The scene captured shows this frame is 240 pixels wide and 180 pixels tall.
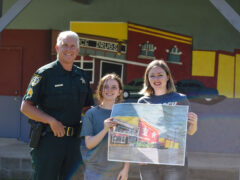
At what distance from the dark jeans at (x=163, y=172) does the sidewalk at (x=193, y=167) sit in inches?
106

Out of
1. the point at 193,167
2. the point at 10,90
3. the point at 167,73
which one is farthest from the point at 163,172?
the point at 10,90

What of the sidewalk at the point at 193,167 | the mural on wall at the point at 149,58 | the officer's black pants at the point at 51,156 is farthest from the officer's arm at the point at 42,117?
the mural on wall at the point at 149,58

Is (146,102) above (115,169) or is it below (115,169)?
above

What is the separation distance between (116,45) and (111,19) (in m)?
0.49

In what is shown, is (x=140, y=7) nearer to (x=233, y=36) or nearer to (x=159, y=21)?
(x=159, y=21)

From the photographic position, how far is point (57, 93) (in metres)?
2.90

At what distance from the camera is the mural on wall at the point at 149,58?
6633 millimetres

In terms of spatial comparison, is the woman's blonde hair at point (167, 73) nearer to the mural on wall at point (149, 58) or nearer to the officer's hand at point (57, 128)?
the officer's hand at point (57, 128)

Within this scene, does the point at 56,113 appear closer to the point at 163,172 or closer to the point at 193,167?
the point at 163,172

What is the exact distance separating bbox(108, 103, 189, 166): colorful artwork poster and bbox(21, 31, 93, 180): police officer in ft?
1.78

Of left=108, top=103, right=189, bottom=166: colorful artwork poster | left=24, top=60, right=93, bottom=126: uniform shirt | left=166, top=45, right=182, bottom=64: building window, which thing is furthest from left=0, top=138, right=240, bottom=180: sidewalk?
left=108, top=103, right=189, bottom=166: colorful artwork poster

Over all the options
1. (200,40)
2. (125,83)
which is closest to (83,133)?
(125,83)

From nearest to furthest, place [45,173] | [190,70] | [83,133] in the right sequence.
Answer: [83,133] < [45,173] < [190,70]

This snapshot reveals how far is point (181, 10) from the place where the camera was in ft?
22.0
